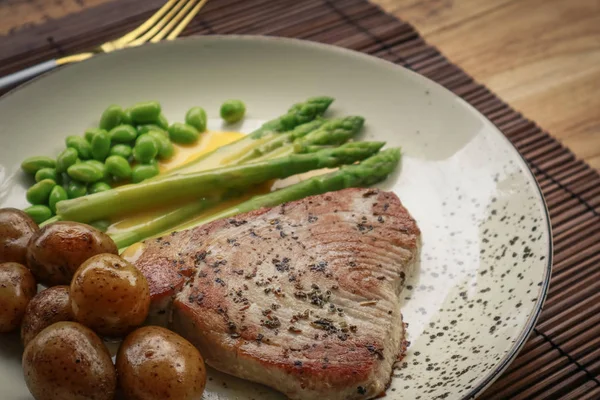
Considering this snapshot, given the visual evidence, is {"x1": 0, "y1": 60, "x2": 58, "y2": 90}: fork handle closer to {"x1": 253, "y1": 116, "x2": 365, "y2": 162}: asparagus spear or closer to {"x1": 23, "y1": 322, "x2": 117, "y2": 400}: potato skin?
{"x1": 253, "y1": 116, "x2": 365, "y2": 162}: asparagus spear

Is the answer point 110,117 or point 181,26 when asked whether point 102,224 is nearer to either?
point 110,117

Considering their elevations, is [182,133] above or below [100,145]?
below

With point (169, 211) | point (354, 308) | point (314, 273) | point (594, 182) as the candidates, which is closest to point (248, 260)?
point (314, 273)

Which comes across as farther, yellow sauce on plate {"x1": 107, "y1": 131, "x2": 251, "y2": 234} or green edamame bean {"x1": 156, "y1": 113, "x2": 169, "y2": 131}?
green edamame bean {"x1": 156, "y1": 113, "x2": 169, "y2": 131}

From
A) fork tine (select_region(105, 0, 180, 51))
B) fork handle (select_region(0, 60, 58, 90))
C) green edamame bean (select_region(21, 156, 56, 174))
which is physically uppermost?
fork handle (select_region(0, 60, 58, 90))

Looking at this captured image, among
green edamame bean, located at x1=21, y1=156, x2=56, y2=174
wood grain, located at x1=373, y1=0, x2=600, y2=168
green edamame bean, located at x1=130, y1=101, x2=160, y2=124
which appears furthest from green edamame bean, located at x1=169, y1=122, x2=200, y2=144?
wood grain, located at x1=373, y1=0, x2=600, y2=168

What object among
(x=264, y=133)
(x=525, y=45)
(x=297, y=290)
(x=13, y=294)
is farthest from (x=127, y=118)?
(x=525, y=45)

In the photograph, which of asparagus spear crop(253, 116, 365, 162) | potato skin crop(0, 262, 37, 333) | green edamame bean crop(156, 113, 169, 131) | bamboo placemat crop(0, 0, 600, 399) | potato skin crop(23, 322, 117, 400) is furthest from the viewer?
green edamame bean crop(156, 113, 169, 131)
